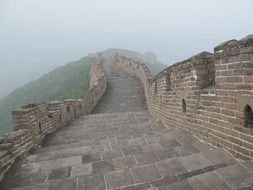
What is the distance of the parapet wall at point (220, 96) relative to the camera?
3.04m

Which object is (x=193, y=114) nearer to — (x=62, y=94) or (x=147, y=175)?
(x=147, y=175)

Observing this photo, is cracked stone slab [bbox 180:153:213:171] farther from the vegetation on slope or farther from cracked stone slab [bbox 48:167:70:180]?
the vegetation on slope

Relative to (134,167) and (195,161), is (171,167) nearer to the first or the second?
(195,161)

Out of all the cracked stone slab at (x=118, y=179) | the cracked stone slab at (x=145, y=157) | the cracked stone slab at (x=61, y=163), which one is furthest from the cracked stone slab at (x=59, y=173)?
the cracked stone slab at (x=145, y=157)

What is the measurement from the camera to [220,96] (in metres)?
3.60

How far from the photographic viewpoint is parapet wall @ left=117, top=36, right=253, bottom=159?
304 centimetres

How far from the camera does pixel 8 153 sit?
3.96 m

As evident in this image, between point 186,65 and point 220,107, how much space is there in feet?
4.09

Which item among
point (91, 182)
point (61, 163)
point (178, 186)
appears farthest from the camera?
point (61, 163)

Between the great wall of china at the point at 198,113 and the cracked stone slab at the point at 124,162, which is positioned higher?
the great wall of china at the point at 198,113

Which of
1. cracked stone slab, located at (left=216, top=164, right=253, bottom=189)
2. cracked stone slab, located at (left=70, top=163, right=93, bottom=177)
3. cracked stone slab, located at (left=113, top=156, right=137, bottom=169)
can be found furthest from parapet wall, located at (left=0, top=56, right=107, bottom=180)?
cracked stone slab, located at (left=216, top=164, right=253, bottom=189)

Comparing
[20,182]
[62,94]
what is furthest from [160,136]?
[62,94]

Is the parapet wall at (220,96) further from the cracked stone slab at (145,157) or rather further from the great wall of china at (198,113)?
the cracked stone slab at (145,157)

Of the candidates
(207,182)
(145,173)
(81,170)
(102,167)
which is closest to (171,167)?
(145,173)
